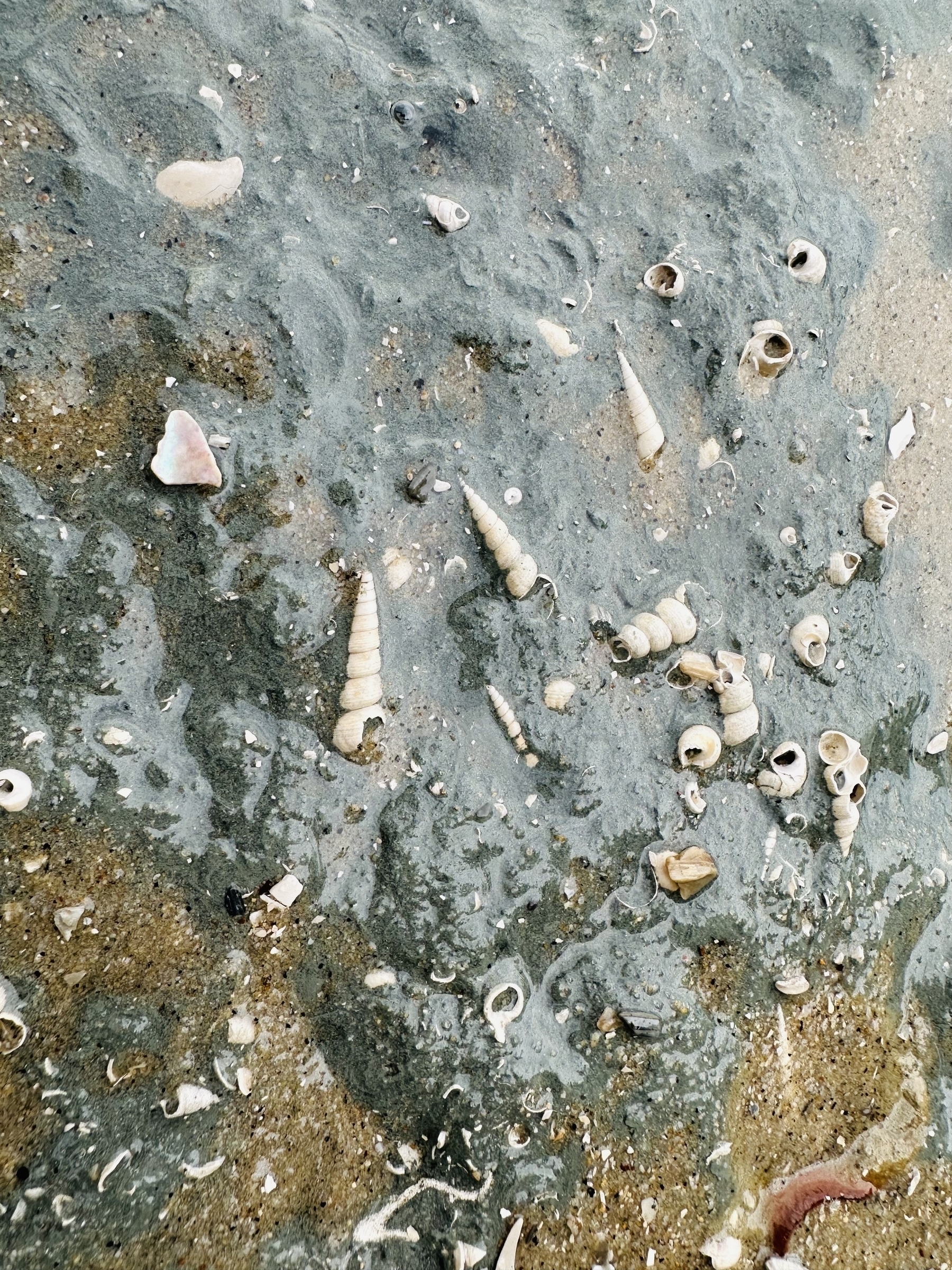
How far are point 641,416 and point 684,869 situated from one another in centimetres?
208

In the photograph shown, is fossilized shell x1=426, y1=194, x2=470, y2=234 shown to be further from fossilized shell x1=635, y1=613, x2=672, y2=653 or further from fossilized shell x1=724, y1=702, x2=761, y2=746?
fossilized shell x1=724, y1=702, x2=761, y2=746

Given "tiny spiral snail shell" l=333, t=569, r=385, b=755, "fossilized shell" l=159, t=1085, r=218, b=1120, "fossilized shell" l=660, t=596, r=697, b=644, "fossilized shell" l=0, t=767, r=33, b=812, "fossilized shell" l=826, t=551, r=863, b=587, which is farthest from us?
"fossilized shell" l=826, t=551, r=863, b=587

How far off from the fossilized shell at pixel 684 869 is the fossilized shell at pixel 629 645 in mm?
914

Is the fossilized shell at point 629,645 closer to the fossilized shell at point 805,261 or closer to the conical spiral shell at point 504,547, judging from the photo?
the conical spiral shell at point 504,547

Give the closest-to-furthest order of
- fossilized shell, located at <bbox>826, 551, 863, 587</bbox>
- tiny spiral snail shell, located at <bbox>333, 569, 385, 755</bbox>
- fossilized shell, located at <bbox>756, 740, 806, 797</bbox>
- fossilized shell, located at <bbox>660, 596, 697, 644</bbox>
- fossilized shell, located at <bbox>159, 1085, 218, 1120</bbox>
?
1. fossilized shell, located at <bbox>159, 1085, 218, 1120</bbox>
2. tiny spiral snail shell, located at <bbox>333, 569, 385, 755</bbox>
3. fossilized shell, located at <bbox>660, 596, 697, 644</bbox>
4. fossilized shell, located at <bbox>756, 740, 806, 797</bbox>
5. fossilized shell, located at <bbox>826, 551, 863, 587</bbox>

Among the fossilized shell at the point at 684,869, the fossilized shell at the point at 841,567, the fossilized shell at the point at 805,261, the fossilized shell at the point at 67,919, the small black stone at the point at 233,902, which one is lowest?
the fossilized shell at the point at 67,919

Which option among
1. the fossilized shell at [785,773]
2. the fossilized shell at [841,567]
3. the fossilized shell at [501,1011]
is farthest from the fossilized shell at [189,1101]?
the fossilized shell at [841,567]

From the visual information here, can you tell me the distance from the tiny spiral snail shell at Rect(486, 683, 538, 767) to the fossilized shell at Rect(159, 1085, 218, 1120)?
1.95m

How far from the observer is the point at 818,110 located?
4.27 metres

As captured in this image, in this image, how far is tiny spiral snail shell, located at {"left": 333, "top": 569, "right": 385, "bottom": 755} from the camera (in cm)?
360

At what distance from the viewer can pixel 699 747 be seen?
3857 millimetres

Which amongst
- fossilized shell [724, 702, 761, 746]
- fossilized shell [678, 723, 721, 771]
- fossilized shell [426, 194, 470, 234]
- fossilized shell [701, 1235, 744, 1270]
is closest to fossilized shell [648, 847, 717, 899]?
fossilized shell [678, 723, 721, 771]

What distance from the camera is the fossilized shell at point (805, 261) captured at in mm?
4043

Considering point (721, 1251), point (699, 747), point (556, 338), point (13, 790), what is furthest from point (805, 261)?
point (721, 1251)
